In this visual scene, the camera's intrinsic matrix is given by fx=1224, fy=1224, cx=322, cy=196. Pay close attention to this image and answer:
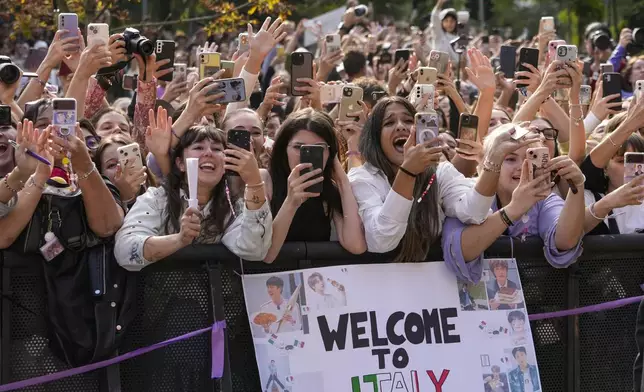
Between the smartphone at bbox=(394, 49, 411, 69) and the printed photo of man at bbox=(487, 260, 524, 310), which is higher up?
the smartphone at bbox=(394, 49, 411, 69)

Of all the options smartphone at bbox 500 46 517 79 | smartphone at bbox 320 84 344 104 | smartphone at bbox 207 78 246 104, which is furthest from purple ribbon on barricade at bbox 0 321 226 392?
smartphone at bbox 500 46 517 79

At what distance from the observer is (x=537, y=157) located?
6.37 meters

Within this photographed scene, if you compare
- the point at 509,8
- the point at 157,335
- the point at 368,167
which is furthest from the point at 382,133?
the point at 509,8

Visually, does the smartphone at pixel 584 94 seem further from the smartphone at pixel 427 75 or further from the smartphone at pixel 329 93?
the smartphone at pixel 329 93

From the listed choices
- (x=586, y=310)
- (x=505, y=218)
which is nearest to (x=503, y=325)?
(x=586, y=310)

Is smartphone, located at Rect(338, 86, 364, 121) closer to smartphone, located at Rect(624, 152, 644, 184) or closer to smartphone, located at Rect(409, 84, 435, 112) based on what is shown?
smartphone, located at Rect(409, 84, 435, 112)

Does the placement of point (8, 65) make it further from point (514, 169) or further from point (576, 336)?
point (576, 336)

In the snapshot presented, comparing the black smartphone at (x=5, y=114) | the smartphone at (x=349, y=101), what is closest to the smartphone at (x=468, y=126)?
the smartphone at (x=349, y=101)

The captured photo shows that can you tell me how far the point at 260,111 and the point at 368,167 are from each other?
2028 mm

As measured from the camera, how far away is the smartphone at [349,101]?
796cm

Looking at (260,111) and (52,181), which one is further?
(260,111)

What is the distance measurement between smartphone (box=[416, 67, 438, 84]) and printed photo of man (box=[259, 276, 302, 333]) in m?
2.50

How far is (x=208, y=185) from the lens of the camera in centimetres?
638

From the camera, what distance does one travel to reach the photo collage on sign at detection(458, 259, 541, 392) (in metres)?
6.51
